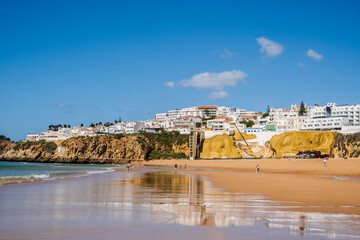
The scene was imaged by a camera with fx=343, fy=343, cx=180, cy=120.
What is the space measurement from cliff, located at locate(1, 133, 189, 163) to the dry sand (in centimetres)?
3107

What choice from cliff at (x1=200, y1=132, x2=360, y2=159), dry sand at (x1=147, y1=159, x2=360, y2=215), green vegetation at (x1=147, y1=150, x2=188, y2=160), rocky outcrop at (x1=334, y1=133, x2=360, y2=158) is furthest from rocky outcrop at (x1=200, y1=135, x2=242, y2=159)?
rocky outcrop at (x1=334, y1=133, x2=360, y2=158)

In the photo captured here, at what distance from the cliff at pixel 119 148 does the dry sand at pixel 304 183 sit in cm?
3107

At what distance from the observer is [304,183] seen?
21391 millimetres

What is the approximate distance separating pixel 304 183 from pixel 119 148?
61860 millimetres

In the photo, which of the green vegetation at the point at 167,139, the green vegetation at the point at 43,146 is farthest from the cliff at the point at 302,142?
the green vegetation at the point at 43,146

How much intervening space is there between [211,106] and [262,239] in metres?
131

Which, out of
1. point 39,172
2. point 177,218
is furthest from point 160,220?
point 39,172

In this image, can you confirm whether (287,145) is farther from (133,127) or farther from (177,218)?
(133,127)

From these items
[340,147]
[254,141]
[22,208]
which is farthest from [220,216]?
[254,141]

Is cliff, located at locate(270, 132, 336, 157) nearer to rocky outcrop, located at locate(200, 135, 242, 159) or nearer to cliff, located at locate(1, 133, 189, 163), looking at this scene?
rocky outcrop, located at locate(200, 135, 242, 159)

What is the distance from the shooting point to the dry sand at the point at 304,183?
12.2 metres

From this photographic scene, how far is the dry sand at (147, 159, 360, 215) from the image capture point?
12219mm

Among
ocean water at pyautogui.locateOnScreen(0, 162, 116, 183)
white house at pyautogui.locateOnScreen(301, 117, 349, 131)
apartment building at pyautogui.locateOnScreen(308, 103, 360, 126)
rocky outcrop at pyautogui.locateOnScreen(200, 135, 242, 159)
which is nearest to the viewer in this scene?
ocean water at pyautogui.locateOnScreen(0, 162, 116, 183)

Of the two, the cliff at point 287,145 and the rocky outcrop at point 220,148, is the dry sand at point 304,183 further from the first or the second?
the rocky outcrop at point 220,148
